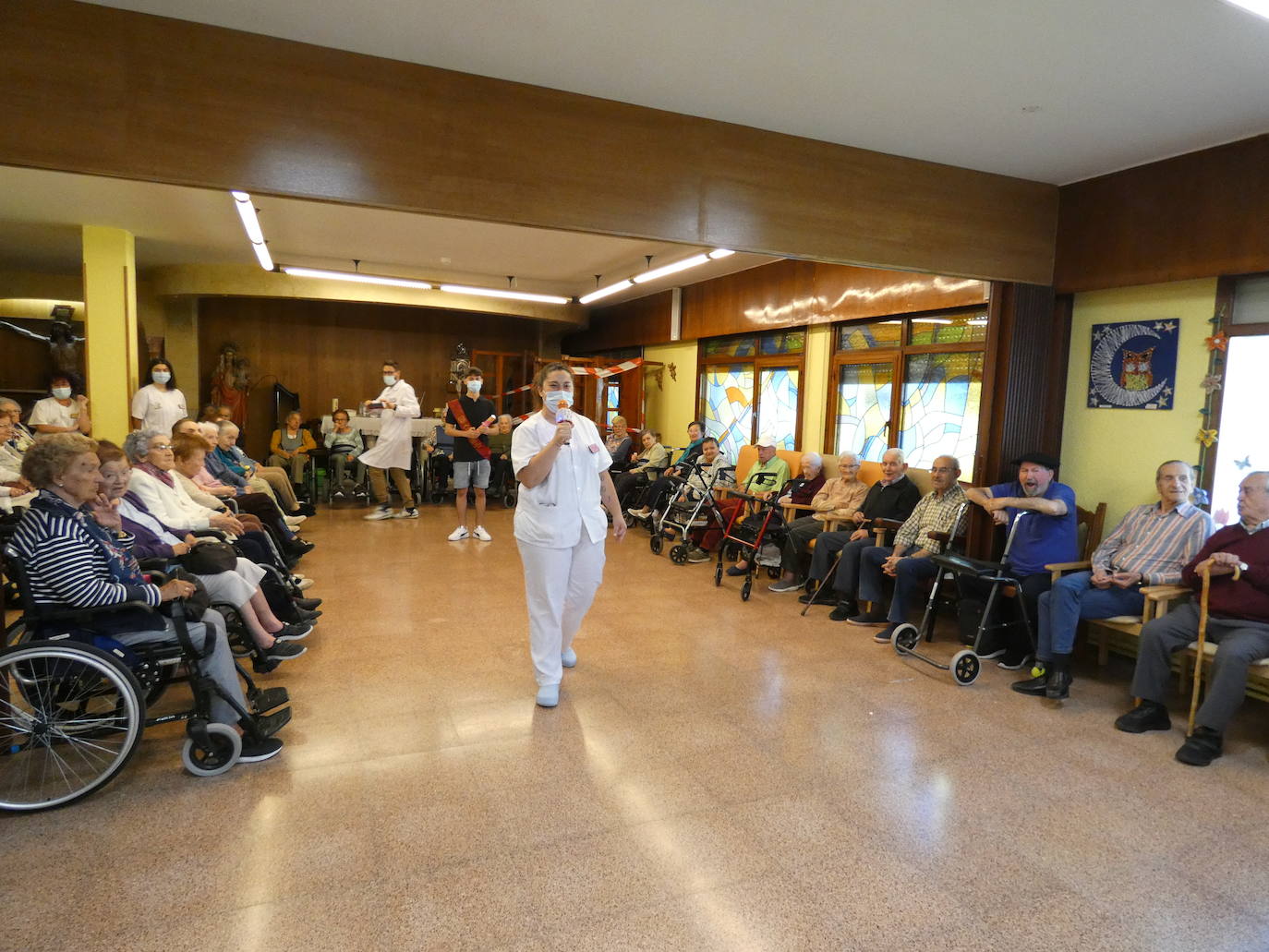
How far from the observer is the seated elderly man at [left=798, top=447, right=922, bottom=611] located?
5.16m

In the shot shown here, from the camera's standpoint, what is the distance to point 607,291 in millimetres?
10023

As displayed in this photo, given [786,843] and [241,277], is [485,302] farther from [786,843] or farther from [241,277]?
[786,843]

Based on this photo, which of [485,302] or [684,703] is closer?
[684,703]

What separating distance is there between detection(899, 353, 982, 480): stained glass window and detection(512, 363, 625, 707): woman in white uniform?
361cm

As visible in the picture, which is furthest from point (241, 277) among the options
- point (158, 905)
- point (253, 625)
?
point (158, 905)

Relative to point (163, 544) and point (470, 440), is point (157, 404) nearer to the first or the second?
point (470, 440)

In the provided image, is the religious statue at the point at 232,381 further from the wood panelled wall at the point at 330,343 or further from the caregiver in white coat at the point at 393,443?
the caregiver in white coat at the point at 393,443

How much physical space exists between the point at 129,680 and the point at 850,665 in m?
3.34

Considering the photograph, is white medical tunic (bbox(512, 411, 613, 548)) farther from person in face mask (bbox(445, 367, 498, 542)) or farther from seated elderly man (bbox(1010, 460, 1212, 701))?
person in face mask (bbox(445, 367, 498, 542))

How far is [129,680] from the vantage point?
2.52 meters

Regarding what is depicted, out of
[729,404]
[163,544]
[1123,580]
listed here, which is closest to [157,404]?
[163,544]

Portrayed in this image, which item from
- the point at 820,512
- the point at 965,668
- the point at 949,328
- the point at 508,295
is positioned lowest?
the point at 965,668

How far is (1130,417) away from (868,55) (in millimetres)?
2889

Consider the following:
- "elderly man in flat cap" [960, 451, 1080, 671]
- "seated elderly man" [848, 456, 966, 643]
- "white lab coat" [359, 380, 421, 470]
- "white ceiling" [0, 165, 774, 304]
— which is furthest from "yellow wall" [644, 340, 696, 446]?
"elderly man in flat cap" [960, 451, 1080, 671]
